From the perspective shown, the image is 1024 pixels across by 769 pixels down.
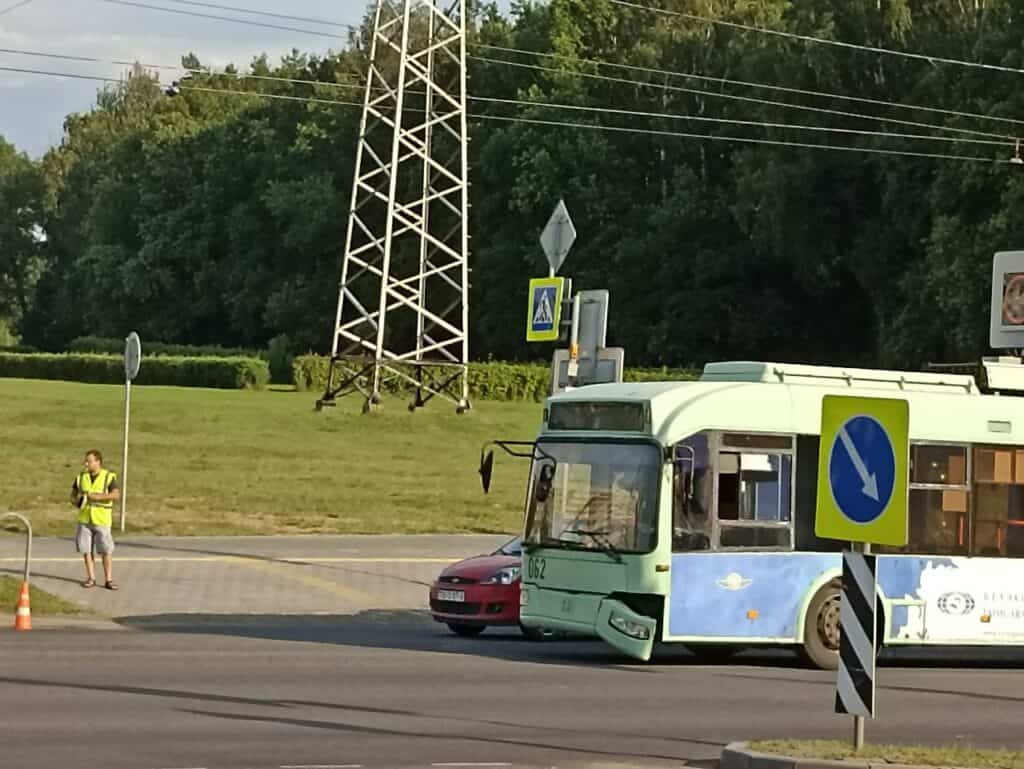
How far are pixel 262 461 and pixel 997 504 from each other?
2465cm

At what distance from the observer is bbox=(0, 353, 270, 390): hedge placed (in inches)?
2692

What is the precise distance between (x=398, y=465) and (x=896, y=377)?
24.2 metres

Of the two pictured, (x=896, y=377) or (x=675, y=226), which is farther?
(x=675, y=226)

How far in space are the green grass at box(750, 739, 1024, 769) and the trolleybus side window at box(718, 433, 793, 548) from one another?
7.42 m

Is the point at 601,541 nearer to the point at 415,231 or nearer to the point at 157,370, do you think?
the point at 415,231

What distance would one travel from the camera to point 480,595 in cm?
2294

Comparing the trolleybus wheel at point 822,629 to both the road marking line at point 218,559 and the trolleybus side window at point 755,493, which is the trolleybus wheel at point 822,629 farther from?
the road marking line at point 218,559

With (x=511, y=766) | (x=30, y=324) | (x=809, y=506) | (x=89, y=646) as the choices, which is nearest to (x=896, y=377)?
(x=809, y=506)

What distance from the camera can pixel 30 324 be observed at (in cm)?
12156

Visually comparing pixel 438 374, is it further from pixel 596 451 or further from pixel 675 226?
pixel 596 451

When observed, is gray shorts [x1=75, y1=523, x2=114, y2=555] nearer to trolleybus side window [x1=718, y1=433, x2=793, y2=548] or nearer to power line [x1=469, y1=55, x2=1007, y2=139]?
trolleybus side window [x1=718, y1=433, x2=793, y2=548]

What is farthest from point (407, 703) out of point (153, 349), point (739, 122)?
point (153, 349)

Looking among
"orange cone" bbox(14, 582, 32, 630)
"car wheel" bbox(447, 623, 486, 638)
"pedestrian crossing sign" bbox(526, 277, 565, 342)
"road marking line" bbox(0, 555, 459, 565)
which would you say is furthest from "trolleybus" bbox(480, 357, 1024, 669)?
"road marking line" bbox(0, 555, 459, 565)

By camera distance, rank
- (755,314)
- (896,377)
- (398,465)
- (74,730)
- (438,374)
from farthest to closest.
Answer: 1. (755,314)
2. (438,374)
3. (398,465)
4. (896,377)
5. (74,730)
